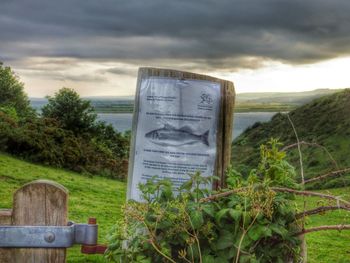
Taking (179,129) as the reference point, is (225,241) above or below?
below

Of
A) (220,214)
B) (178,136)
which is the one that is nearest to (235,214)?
(220,214)

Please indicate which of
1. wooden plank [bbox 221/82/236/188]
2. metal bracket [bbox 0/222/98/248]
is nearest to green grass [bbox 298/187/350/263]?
wooden plank [bbox 221/82/236/188]

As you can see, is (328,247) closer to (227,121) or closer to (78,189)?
(78,189)

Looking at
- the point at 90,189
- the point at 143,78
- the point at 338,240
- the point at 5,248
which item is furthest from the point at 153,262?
the point at 90,189

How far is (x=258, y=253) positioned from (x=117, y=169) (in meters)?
18.7

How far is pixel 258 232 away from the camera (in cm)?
325

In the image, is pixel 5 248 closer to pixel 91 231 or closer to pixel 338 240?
pixel 91 231

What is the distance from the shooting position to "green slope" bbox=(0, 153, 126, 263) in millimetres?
13133

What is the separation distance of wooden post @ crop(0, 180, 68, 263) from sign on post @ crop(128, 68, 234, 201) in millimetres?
1497

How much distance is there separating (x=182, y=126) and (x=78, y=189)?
1229 cm

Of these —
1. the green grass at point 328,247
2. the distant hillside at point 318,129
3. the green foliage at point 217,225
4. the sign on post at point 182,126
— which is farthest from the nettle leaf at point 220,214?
the distant hillside at point 318,129

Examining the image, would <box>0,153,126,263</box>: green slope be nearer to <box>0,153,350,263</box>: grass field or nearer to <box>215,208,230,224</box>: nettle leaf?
<box>0,153,350,263</box>: grass field

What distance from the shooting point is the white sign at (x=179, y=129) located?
14.5 ft

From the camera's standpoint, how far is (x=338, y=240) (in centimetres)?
1288
